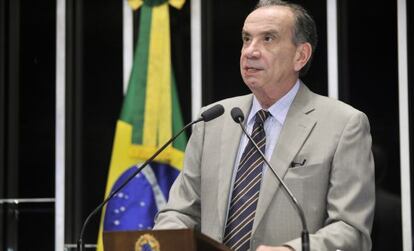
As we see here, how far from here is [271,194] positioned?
9.26 feet

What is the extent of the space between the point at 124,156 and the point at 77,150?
262 mm

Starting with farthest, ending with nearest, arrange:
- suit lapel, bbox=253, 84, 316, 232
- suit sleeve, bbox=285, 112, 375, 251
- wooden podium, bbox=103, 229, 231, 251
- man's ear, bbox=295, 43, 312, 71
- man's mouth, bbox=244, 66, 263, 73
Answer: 1. man's ear, bbox=295, 43, 312, 71
2. man's mouth, bbox=244, 66, 263, 73
3. suit lapel, bbox=253, 84, 316, 232
4. suit sleeve, bbox=285, 112, 375, 251
5. wooden podium, bbox=103, 229, 231, 251

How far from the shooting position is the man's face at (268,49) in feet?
9.76

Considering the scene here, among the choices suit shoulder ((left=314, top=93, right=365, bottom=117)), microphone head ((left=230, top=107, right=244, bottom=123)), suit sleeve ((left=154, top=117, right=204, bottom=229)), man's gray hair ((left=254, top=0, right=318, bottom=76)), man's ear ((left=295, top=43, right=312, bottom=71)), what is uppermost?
man's gray hair ((left=254, top=0, right=318, bottom=76))

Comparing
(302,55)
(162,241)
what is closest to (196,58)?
(302,55)

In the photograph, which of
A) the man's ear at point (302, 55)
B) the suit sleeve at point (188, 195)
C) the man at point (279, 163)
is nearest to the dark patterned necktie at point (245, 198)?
the man at point (279, 163)

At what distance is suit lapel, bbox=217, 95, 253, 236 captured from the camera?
9.46 feet

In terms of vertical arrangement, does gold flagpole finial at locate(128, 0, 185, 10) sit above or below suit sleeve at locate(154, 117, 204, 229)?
above

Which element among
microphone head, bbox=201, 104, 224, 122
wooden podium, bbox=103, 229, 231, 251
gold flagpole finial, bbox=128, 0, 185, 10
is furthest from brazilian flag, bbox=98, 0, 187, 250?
wooden podium, bbox=103, 229, 231, 251

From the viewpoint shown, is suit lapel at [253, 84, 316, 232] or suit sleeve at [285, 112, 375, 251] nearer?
suit sleeve at [285, 112, 375, 251]

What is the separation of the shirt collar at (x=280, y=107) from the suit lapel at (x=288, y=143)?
0.03 metres

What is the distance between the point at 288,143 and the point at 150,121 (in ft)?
6.27

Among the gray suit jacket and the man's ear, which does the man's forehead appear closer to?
the man's ear

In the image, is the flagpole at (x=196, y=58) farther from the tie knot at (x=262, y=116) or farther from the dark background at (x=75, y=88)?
the tie knot at (x=262, y=116)
